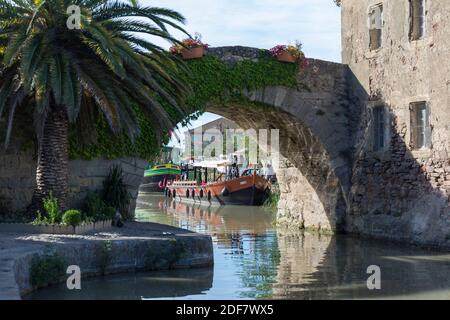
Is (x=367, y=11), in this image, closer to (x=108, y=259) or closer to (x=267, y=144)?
(x=267, y=144)

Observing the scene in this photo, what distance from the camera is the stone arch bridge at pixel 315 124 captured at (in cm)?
1819

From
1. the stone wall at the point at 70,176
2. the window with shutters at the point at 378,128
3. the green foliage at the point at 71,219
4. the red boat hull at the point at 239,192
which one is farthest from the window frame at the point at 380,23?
the red boat hull at the point at 239,192

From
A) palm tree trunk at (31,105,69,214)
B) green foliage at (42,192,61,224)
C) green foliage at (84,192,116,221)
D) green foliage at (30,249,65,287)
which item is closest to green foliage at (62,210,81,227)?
green foliage at (42,192,61,224)

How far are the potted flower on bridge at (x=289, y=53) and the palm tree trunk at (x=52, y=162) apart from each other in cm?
647

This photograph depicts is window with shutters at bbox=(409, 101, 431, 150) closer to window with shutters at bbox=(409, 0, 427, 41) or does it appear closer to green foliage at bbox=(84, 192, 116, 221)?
window with shutters at bbox=(409, 0, 427, 41)

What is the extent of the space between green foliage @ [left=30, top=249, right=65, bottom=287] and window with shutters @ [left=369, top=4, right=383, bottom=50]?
10.4 metres

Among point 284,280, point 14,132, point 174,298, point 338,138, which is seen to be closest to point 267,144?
point 338,138

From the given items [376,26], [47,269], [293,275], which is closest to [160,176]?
[376,26]

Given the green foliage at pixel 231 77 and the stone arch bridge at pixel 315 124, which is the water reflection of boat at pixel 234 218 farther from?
the green foliage at pixel 231 77

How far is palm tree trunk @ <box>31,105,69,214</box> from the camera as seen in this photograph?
1334 cm

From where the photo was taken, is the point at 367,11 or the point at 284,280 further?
the point at 367,11

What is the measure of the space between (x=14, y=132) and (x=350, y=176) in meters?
8.63

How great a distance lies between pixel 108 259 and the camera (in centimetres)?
1133
